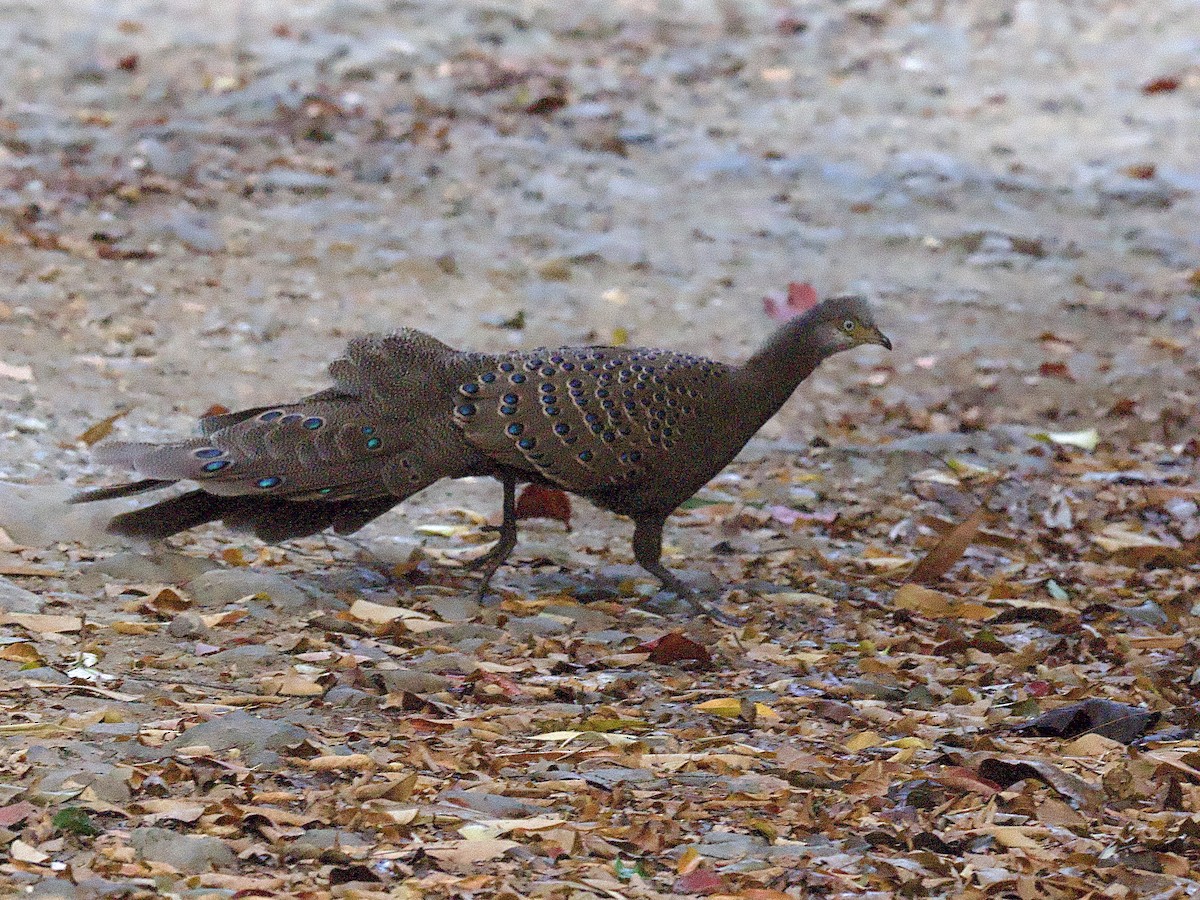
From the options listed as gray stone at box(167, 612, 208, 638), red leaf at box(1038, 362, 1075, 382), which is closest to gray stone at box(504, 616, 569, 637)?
gray stone at box(167, 612, 208, 638)

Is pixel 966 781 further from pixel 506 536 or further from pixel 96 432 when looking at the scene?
pixel 96 432

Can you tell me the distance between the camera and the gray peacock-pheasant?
16.3 ft

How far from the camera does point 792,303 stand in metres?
8.38

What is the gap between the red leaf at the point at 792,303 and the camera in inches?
328

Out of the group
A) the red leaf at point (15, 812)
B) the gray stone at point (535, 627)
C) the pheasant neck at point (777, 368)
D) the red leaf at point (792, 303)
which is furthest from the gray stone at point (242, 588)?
the red leaf at point (792, 303)

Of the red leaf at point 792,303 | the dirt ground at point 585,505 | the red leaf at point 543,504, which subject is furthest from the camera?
the red leaf at point 792,303

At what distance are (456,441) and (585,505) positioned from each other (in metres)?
1.38

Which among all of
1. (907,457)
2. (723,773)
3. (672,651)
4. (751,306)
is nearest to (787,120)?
(751,306)

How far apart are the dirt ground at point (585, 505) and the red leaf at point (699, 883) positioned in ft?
0.07

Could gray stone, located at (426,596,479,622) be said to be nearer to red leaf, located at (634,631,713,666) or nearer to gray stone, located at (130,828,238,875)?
red leaf, located at (634,631,713,666)

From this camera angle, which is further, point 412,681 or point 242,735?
point 412,681

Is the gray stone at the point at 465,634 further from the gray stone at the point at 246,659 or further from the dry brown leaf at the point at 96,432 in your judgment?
the dry brown leaf at the point at 96,432

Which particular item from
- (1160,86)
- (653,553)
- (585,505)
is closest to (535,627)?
(653,553)

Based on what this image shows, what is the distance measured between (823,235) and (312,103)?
125 inches
